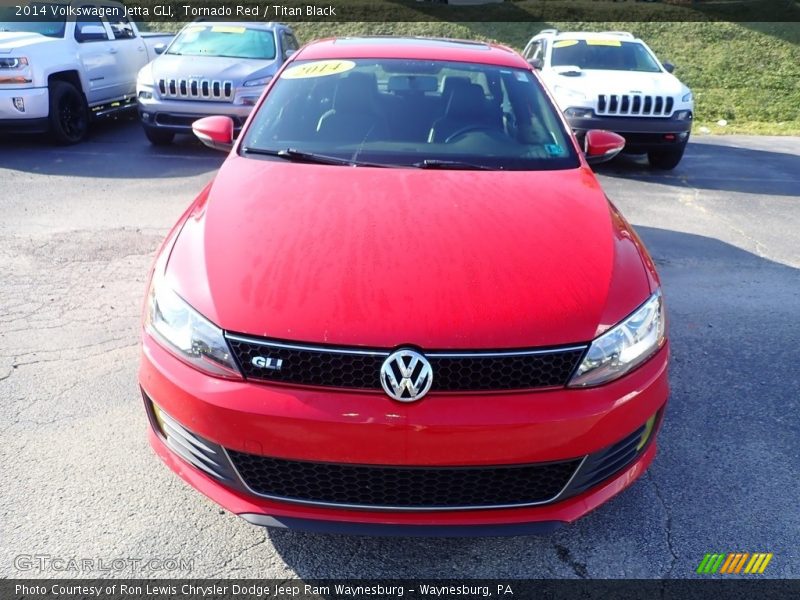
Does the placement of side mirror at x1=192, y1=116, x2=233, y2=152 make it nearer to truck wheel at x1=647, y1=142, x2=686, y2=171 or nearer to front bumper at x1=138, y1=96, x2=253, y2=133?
front bumper at x1=138, y1=96, x2=253, y2=133

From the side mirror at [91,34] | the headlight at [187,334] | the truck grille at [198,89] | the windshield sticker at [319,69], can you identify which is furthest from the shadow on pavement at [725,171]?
the side mirror at [91,34]

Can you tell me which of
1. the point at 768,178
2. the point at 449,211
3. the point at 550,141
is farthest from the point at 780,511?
the point at 768,178

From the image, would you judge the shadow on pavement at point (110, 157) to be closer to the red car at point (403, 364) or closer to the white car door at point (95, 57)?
the white car door at point (95, 57)

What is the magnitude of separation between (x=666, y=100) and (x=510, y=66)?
4.82 meters

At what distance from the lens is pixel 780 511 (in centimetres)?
263

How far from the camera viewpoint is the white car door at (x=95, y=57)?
29.3ft

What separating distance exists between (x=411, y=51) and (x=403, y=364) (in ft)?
8.37

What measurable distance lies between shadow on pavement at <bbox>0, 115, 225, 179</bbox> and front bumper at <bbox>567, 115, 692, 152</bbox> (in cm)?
439

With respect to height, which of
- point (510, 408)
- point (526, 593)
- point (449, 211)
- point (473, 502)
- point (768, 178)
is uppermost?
point (449, 211)

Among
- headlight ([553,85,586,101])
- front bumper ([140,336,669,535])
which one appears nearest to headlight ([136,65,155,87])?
headlight ([553,85,586,101])

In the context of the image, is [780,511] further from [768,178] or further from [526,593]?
[768,178]

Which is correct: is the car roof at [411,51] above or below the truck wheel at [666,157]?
above

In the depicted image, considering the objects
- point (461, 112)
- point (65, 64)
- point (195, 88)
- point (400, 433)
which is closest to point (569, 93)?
point (195, 88)

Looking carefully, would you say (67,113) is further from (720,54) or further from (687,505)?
(720,54)
